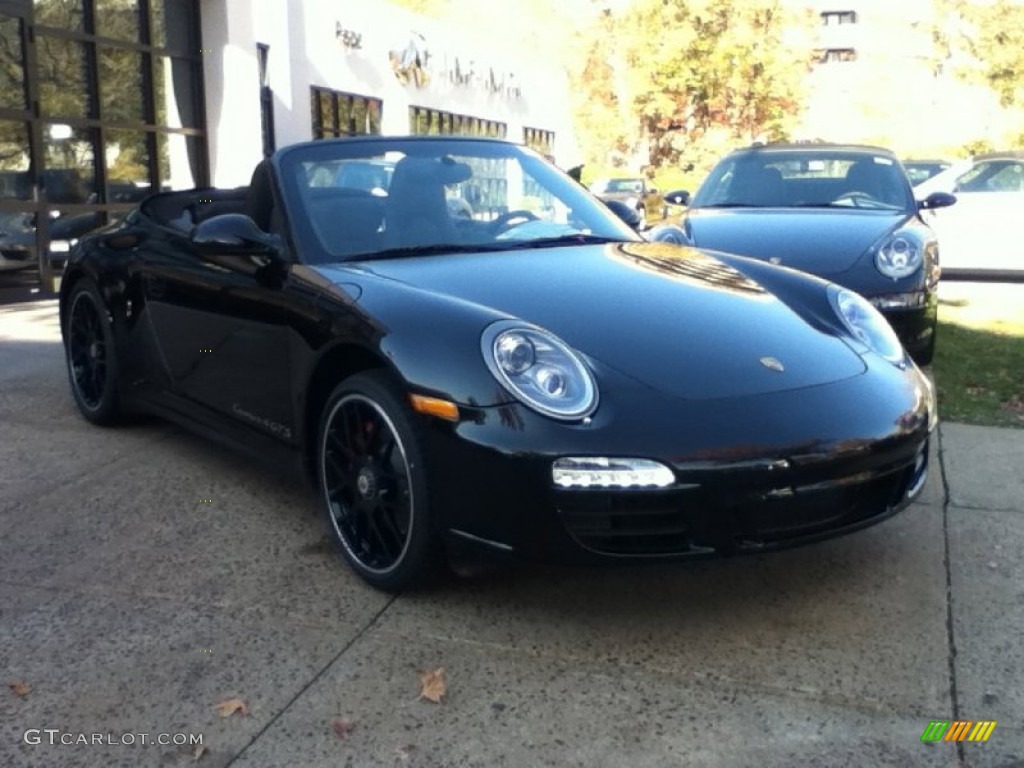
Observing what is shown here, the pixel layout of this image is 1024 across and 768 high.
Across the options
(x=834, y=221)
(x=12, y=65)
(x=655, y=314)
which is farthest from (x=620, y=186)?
(x=655, y=314)

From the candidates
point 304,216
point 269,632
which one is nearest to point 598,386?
point 269,632

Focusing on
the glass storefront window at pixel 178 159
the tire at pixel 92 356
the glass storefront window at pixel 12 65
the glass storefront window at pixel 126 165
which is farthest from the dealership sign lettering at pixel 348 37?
the tire at pixel 92 356

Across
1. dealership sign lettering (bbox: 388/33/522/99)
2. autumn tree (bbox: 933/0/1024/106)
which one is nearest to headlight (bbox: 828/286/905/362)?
dealership sign lettering (bbox: 388/33/522/99)

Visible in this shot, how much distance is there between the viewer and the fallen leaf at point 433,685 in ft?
9.19

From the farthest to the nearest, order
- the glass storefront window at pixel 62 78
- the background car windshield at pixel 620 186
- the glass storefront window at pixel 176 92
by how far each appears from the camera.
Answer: the background car windshield at pixel 620 186, the glass storefront window at pixel 176 92, the glass storefront window at pixel 62 78

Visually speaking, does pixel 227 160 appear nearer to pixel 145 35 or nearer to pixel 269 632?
pixel 145 35

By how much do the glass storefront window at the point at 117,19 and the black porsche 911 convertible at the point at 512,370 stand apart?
815 centimetres

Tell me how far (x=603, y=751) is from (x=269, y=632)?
1.11 m

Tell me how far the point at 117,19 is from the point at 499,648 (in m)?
10.8

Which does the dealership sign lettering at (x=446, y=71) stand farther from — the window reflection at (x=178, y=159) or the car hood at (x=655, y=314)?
the car hood at (x=655, y=314)

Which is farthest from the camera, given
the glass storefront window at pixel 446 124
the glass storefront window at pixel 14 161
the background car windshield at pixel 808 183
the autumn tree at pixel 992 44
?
the autumn tree at pixel 992 44

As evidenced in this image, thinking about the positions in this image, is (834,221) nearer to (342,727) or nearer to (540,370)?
(540,370)

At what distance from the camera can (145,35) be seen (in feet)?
40.5

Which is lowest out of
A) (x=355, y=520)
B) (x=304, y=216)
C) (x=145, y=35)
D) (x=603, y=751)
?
(x=603, y=751)
